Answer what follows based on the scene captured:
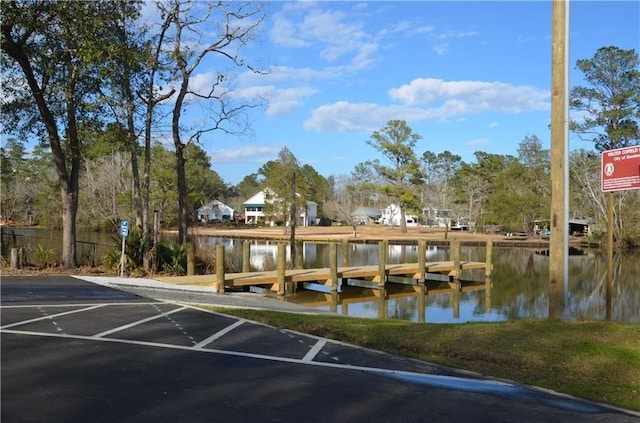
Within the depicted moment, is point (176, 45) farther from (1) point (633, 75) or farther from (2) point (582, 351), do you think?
(1) point (633, 75)

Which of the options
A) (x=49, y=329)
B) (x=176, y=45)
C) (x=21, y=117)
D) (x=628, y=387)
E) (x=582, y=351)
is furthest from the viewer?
(x=176, y=45)

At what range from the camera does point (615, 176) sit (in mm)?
9156

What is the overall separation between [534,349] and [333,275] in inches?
598

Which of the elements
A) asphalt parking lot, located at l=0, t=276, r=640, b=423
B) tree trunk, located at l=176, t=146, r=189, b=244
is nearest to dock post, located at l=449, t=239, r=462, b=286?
tree trunk, located at l=176, t=146, r=189, b=244

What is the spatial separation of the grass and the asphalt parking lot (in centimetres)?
41

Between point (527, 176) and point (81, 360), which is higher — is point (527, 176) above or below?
above

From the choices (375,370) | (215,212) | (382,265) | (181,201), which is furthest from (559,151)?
(215,212)

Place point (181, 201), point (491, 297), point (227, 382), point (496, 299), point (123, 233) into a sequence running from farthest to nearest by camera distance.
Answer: point (181, 201)
point (491, 297)
point (496, 299)
point (123, 233)
point (227, 382)

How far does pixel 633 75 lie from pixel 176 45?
46027 millimetres

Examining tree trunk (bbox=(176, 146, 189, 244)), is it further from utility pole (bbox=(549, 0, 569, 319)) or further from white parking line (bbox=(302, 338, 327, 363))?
utility pole (bbox=(549, 0, 569, 319))

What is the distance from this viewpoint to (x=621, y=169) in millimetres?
9047

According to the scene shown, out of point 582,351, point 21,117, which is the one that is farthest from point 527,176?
point 582,351

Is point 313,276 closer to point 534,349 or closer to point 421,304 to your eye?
point 421,304

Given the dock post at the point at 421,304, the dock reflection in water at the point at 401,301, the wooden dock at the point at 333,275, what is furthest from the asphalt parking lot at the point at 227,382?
the dock reflection in water at the point at 401,301
